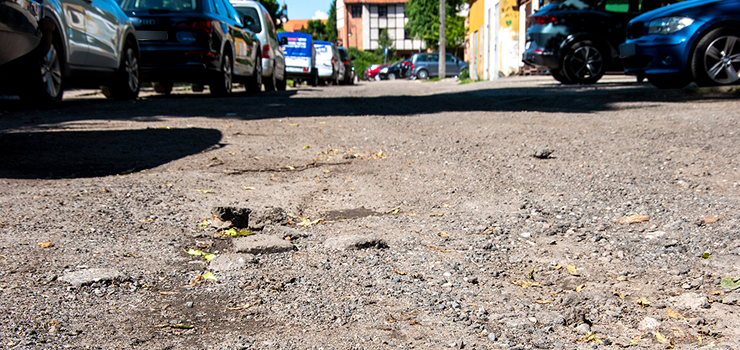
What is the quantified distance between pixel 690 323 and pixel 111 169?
11.9 feet

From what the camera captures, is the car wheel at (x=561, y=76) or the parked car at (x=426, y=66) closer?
the car wheel at (x=561, y=76)

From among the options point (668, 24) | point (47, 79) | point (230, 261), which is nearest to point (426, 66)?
point (668, 24)

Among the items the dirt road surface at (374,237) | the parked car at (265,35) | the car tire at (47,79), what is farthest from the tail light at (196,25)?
the dirt road surface at (374,237)

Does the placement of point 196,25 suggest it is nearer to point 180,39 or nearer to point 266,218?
point 180,39

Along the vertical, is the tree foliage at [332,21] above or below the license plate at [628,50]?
above

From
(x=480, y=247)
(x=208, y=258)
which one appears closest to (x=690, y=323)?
(x=480, y=247)

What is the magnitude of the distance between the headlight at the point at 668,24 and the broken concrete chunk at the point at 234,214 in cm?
693

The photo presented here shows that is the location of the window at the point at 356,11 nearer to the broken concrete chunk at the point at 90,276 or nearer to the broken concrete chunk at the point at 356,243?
→ the broken concrete chunk at the point at 356,243

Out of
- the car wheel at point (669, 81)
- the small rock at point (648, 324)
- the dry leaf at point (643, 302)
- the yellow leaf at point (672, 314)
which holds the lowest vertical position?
the small rock at point (648, 324)

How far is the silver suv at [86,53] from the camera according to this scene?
6988 millimetres

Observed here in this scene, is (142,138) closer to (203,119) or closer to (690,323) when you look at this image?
(203,119)

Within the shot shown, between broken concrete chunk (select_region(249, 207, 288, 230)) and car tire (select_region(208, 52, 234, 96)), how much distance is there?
7200 millimetres

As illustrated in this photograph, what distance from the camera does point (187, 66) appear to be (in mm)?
9547

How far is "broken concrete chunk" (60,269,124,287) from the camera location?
2.33 m
